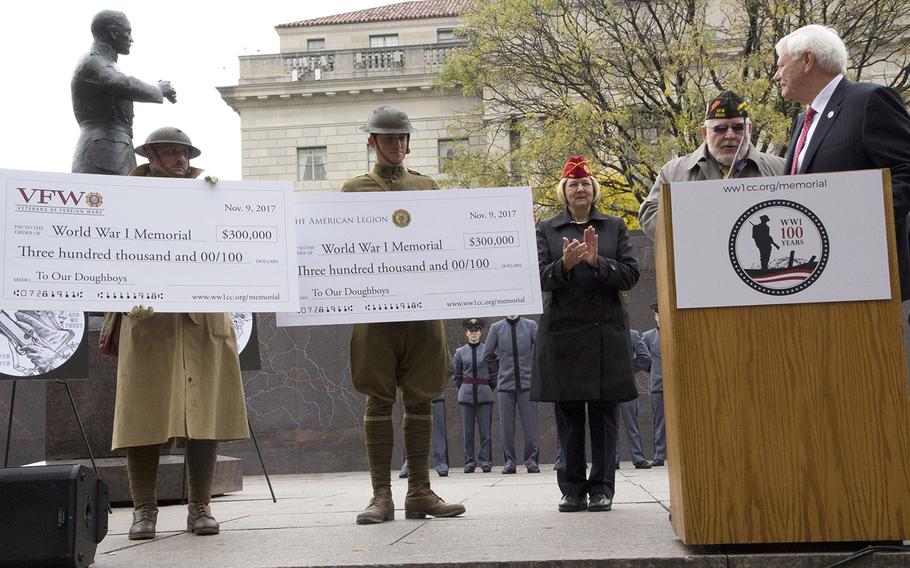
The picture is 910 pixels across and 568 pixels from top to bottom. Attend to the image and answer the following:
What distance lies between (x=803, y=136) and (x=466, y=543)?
2352 millimetres

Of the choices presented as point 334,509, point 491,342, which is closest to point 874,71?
point 491,342

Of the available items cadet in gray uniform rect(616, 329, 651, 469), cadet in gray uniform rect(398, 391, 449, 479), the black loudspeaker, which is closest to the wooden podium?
the black loudspeaker

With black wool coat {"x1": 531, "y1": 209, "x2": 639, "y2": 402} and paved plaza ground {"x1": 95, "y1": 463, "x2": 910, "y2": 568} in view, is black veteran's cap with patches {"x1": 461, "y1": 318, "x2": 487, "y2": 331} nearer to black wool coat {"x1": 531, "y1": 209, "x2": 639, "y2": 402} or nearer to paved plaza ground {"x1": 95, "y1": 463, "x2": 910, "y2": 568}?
paved plaza ground {"x1": 95, "y1": 463, "x2": 910, "y2": 568}

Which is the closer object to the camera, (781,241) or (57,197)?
(781,241)

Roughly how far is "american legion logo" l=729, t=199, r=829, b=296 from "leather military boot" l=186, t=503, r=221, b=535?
297 centimetres

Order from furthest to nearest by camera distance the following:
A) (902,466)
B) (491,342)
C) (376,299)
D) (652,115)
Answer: (652,115) < (491,342) < (376,299) < (902,466)

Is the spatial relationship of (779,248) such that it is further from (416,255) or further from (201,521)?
(201,521)

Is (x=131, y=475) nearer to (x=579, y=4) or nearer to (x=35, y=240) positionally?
(x=35, y=240)

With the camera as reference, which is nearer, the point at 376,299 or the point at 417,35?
the point at 376,299

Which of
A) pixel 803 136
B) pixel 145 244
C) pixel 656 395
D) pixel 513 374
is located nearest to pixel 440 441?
pixel 513 374

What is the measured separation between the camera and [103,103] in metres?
8.32

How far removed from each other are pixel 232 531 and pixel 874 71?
27.8 meters

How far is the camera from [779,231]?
4070 mm

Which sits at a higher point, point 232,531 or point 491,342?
point 491,342
